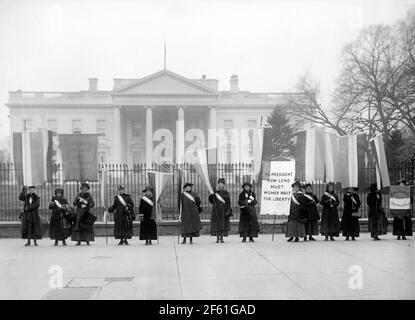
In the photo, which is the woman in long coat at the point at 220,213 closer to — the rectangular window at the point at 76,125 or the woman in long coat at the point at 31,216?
the woman in long coat at the point at 31,216

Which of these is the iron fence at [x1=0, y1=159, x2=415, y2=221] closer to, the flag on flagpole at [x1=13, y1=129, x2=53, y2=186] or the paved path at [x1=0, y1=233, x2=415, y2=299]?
the flag on flagpole at [x1=13, y1=129, x2=53, y2=186]

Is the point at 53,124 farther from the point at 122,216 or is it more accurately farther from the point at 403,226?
the point at 403,226

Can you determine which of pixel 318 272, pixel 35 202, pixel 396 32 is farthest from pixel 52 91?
pixel 318 272

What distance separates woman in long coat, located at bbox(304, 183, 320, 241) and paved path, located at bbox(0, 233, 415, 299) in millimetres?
825

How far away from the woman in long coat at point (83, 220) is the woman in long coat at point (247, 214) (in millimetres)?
3701

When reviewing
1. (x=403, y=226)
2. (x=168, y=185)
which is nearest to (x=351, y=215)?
(x=403, y=226)

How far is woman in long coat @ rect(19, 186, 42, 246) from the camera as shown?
1516cm

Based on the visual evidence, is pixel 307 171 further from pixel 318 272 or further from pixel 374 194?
pixel 318 272

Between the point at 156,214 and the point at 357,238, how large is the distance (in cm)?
Answer: 533

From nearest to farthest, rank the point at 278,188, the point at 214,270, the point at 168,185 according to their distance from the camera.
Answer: the point at 214,270 → the point at 278,188 → the point at 168,185

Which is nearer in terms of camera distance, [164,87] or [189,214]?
[189,214]

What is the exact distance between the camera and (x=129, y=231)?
15.5 meters

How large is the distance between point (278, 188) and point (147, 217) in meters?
3.29

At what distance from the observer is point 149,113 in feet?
219
